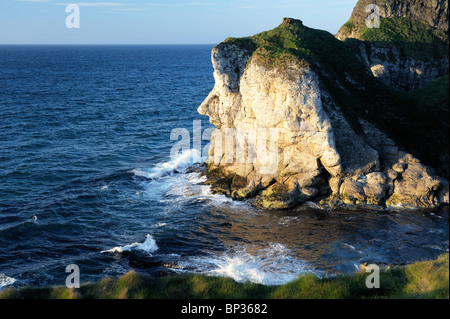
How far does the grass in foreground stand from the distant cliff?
763 inches

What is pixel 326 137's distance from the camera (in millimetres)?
36844

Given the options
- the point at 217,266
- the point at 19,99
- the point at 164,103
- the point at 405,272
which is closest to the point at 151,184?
the point at 217,266

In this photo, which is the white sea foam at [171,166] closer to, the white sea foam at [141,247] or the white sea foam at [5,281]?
the white sea foam at [141,247]

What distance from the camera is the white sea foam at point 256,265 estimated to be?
85.8 ft

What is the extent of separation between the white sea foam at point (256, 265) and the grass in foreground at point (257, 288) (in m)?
8.30

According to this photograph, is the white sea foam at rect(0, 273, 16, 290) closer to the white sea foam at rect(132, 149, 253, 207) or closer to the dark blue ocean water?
the dark blue ocean water

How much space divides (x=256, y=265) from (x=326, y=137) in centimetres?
1501

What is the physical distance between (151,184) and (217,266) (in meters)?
19.4

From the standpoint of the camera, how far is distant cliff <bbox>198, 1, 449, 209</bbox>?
3593 centimetres

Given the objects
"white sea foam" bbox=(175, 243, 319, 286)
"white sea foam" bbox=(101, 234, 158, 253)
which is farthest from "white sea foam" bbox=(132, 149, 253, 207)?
"white sea foam" bbox=(175, 243, 319, 286)

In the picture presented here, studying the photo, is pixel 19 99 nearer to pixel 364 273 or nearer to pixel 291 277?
pixel 291 277

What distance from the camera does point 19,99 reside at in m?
85.4
